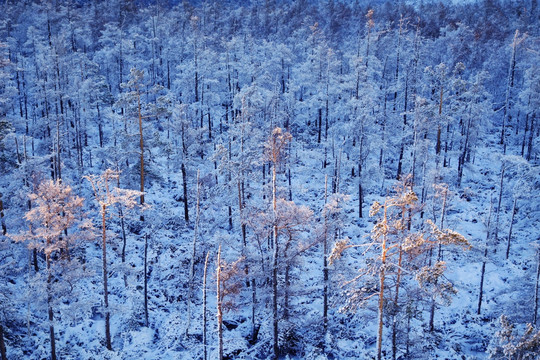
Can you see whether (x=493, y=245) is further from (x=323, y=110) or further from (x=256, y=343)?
(x=323, y=110)

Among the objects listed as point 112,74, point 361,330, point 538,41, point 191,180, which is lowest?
point 361,330

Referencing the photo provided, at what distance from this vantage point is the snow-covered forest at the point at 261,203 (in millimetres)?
19875

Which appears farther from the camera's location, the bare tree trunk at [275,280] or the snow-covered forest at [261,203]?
the bare tree trunk at [275,280]

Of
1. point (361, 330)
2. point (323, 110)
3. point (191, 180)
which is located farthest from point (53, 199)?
point (323, 110)

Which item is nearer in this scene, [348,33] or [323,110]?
[323,110]

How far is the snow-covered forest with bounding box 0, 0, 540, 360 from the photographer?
19.9 metres

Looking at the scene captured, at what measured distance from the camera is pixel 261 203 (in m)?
32.2

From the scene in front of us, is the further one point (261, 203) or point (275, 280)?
point (261, 203)

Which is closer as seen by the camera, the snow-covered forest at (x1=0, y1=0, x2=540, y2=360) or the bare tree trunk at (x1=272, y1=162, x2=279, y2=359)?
the snow-covered forest at (x1=0, y1=0, x2=540, y2=360)

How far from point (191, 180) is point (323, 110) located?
22.1 m

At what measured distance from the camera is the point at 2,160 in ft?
82.8

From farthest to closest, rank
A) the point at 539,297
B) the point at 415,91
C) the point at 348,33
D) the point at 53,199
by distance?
the point at 348,33 → the point at 415,91 → the point at 539,297 → the point at 53,199

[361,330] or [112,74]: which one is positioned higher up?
[112,74]

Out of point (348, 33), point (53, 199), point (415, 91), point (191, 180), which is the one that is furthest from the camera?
point (348, 33)
